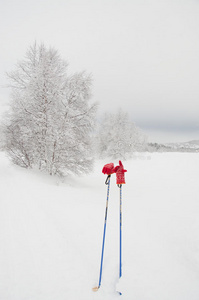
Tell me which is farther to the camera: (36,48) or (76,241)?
(36,48)

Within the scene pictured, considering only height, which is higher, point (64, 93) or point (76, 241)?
point (64, 93)

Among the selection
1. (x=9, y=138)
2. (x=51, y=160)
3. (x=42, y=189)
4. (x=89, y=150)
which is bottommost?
(x=42, y=189)

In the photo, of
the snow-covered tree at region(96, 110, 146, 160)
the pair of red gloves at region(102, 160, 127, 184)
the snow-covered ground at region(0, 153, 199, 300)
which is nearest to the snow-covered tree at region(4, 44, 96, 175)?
the snow-covered ground at region(0, 153, 199, 300)

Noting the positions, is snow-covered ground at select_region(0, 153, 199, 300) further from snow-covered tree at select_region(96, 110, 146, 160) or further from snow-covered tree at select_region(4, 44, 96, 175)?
snow-covered tree at select_region(96, 110, 146, 160)

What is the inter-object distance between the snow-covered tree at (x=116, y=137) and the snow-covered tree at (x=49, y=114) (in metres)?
18.6

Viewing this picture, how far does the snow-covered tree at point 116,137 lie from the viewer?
27969 millimetres

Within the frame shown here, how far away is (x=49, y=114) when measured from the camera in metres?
8.77

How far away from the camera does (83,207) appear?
18.4 feet

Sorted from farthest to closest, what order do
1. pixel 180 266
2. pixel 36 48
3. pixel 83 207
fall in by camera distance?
pixel 36 48 → pixel 83 207 → pixel 180 266

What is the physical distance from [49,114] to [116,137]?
20699 millimetres

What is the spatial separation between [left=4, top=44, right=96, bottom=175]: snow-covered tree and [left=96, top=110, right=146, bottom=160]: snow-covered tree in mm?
18555

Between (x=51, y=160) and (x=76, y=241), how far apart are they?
683cm

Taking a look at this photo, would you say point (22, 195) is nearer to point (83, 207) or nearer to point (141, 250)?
point (83, 207)

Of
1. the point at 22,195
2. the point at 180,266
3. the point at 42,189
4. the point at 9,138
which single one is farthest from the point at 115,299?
the point at 9,138
